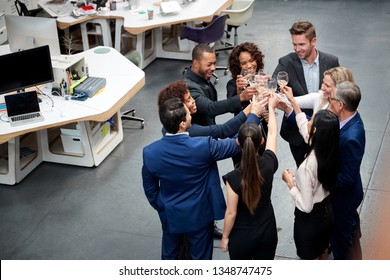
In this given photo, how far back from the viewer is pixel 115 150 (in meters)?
6.12

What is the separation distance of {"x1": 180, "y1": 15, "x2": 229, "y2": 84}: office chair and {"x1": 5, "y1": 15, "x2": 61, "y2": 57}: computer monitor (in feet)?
7.22

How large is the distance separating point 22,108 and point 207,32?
10.5ft

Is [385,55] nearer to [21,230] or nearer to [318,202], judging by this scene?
[318,202]

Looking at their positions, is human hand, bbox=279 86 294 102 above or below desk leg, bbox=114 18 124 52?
above

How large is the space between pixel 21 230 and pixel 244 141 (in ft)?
8.52

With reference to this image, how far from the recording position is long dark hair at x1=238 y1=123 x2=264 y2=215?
3.15 metres

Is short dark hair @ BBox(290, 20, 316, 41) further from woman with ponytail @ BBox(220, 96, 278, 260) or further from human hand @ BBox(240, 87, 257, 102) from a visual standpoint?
woman with ponytail @ BBox(220, 96, 278, 260)

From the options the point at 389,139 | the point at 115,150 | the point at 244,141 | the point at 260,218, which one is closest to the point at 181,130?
the point at 244,141

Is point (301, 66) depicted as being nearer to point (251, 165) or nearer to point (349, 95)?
point (349, 95)

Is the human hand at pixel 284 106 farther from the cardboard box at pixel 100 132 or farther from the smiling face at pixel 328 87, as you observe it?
the cardboard box at pixel 100 132

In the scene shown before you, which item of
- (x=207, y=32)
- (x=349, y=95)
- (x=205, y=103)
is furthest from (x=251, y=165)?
(x=207, y=32)

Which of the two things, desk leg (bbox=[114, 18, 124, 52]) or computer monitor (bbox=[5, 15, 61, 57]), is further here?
desk leg (bbox=[114, 18, 124, 52])

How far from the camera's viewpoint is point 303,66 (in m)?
4.35

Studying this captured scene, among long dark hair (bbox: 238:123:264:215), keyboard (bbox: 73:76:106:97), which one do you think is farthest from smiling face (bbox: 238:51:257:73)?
keyboard (bbox: 73:76:106:97)
